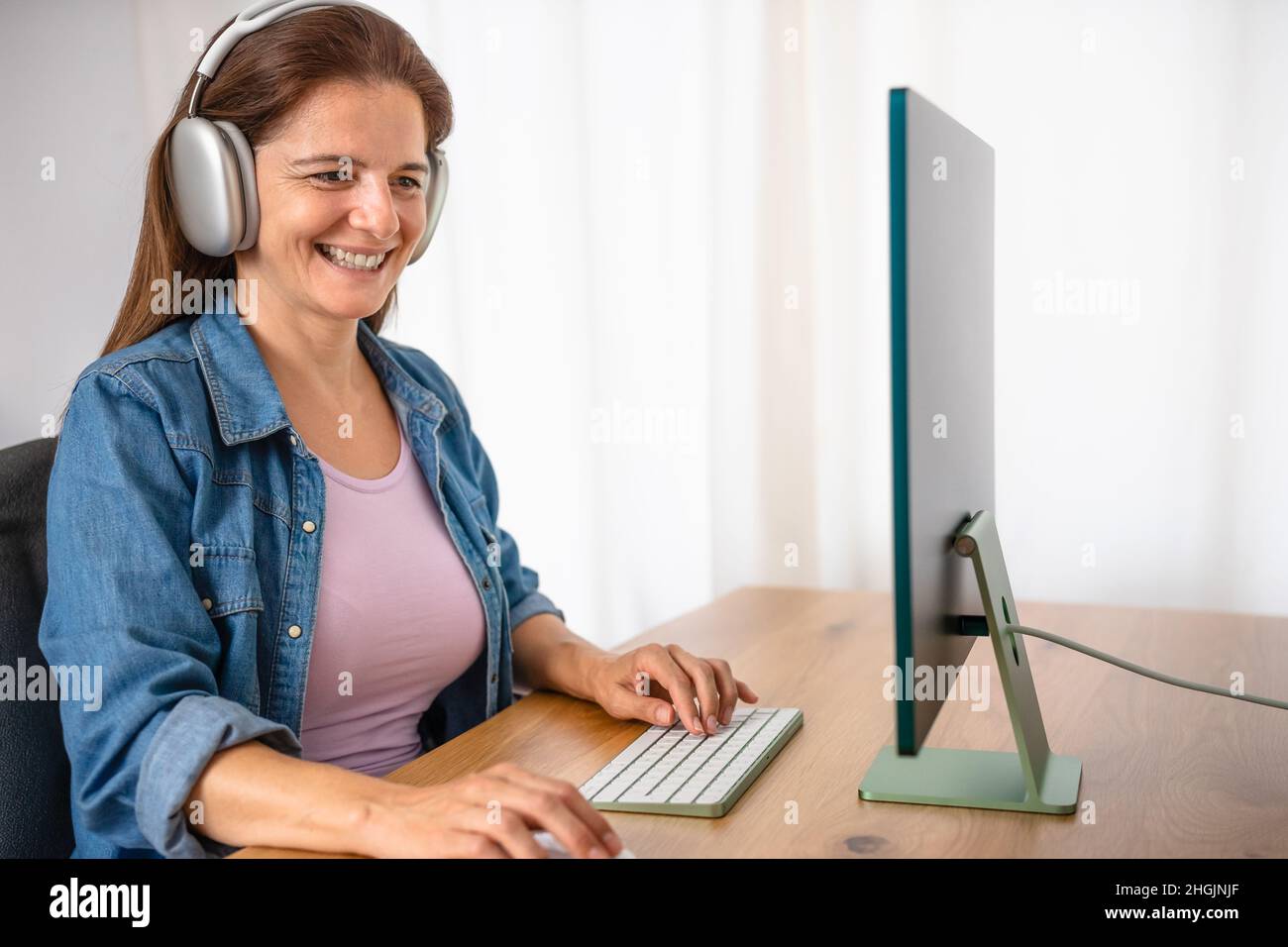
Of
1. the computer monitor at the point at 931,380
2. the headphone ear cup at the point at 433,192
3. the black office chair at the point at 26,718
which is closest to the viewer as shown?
the computer monitor at the point at 931,380

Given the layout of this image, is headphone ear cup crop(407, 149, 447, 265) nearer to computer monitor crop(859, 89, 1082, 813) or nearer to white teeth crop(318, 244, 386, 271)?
white teeth crop(318, 244, 386, 271)

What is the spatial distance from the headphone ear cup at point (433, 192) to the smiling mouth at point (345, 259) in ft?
0.36

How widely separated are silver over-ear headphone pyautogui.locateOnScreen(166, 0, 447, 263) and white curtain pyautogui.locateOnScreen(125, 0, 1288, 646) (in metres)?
1.10

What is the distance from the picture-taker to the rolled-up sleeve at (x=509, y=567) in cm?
139

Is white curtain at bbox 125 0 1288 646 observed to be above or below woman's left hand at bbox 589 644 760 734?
above

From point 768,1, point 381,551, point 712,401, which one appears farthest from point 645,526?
point 381,551

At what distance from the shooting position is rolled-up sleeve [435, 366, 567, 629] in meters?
1.39

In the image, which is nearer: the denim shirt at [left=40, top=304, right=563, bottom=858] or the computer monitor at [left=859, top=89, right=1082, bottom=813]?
the computer monitor at [left=859, top=89, right=1082, bottom=813]

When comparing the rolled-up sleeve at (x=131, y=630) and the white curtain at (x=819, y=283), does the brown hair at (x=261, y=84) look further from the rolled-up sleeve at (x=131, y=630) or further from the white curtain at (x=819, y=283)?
the white curtain at (x=819, y=283)

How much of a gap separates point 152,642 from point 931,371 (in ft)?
2.00

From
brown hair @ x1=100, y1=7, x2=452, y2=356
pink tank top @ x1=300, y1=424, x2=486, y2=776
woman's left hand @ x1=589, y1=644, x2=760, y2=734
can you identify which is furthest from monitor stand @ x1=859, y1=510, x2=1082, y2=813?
brown hair @ x1=100, y1=7, x2=452, y2=356

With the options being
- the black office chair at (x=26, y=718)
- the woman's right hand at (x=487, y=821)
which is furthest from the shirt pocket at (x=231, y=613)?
the woman's right hand at (x=487, y=821)

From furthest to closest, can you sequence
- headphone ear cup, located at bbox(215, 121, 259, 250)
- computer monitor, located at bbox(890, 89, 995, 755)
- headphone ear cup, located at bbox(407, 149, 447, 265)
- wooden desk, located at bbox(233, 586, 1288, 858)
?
1. headphone ear cup, located at bbox(407, 149, 447, 265)
2. headphone ear cup, located at bbox(215, 121, 259, 250)
3. wooden desk, located at bbox(233, 586, 1288, 858)
4. computer monitor, located at bbox(890, 89, 995, 755)

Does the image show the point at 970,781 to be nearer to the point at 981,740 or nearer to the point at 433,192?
the point at 981,740
